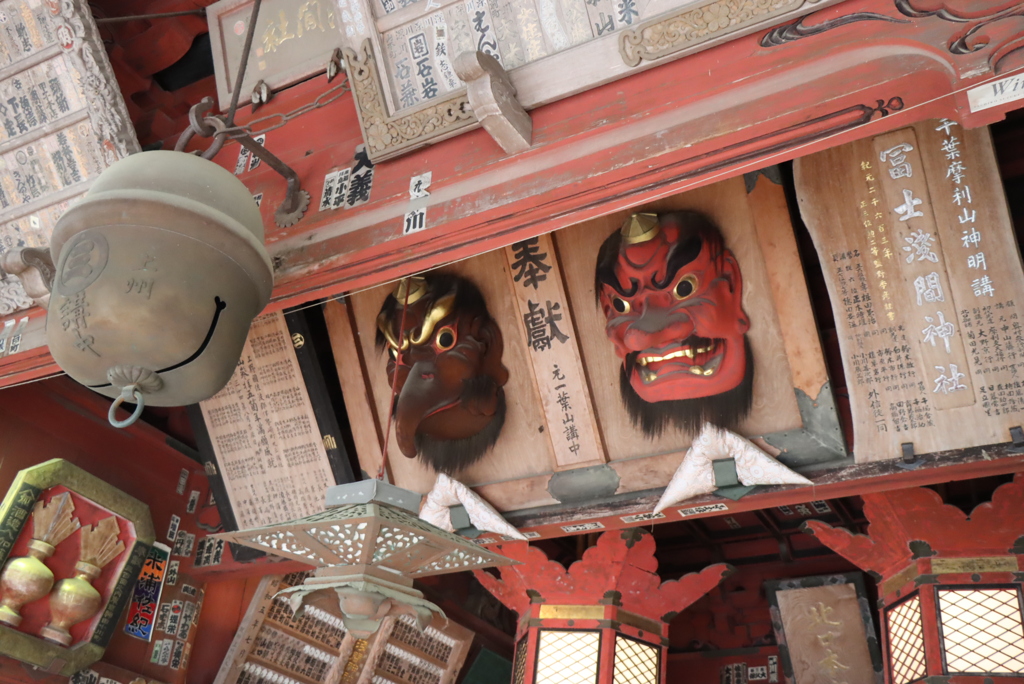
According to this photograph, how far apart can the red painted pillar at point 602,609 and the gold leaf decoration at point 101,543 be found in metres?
1.81

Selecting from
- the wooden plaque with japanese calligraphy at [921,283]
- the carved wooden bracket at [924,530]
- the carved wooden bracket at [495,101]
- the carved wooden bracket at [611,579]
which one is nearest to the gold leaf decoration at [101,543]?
the carved wooden bracket at [611,579]

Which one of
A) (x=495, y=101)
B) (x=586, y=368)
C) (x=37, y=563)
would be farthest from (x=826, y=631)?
(x=37, y=563)

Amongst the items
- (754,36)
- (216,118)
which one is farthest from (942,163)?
(216,118)

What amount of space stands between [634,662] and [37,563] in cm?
260

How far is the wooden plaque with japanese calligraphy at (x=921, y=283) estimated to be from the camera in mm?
2799

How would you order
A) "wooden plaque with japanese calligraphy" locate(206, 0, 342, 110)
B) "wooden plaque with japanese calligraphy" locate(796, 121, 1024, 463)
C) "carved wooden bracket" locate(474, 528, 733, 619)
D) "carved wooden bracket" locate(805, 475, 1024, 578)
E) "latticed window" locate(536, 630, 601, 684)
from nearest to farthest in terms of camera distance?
"wooden plaque with japanese calligraphy" locate(796, 121, 1024, 463) → "carved wooden bracket" locate(805, 475, 1024, 578) → "wooden plaque with japanese calligraphy" locate(206, 0, 342, 110) → "latticed window" locate(536, 630, 601, 684) → "carved wooden bracket" locate(474, 528, 733, 619)

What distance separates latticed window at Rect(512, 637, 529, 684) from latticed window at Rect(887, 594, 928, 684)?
4.93ft

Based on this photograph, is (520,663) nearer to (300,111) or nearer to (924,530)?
(924,530)

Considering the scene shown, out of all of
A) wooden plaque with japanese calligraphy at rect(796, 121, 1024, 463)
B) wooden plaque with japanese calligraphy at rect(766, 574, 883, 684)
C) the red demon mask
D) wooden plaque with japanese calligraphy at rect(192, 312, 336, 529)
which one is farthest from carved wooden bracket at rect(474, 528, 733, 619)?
wooden plaque with japanese calligraphy at rect(796, 121, 1024, 463)

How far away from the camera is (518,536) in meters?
3.64

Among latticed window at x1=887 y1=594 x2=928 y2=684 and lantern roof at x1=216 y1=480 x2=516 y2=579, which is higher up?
latticed window at x1=887 y1=594 x2=928 y2=684

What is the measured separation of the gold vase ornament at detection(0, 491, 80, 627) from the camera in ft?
12.3

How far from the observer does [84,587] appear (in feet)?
12.9

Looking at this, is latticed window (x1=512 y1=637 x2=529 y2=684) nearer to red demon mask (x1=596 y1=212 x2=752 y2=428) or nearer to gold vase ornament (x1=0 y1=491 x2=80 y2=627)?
red demon mask (x1=596 y1=212 x2=752 y2=428)
